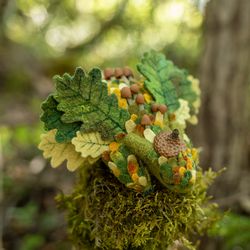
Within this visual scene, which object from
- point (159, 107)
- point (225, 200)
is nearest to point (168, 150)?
point (159, 107)

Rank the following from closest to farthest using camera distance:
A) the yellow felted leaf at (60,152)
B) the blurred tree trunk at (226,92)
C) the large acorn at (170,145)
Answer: the large acorn at (170,145) < the yellow felted leaf at (60,152) < the blurred tree trunk at (226,92)

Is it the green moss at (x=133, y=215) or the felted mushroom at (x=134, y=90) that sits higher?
the felted mushroom at (x=134, y=90)

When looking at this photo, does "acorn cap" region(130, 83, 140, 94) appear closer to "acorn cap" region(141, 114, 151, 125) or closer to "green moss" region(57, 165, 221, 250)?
"acorn cap" region(141, 114, 151, 125)

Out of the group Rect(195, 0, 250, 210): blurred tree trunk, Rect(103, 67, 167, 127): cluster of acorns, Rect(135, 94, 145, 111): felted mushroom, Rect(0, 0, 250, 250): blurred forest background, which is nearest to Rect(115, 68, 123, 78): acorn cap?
Rect(103, 67, 167, 127): cluster of acorns

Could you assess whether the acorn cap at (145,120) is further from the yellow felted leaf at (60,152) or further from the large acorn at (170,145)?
the yellow felted leaf at (60,152)

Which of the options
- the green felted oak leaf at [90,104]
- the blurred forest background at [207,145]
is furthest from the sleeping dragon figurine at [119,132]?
the blurred forest background at [207,145]

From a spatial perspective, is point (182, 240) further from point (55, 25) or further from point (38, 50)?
point (38, 50)

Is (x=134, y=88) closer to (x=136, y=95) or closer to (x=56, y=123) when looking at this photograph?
(x=136, y=95)
